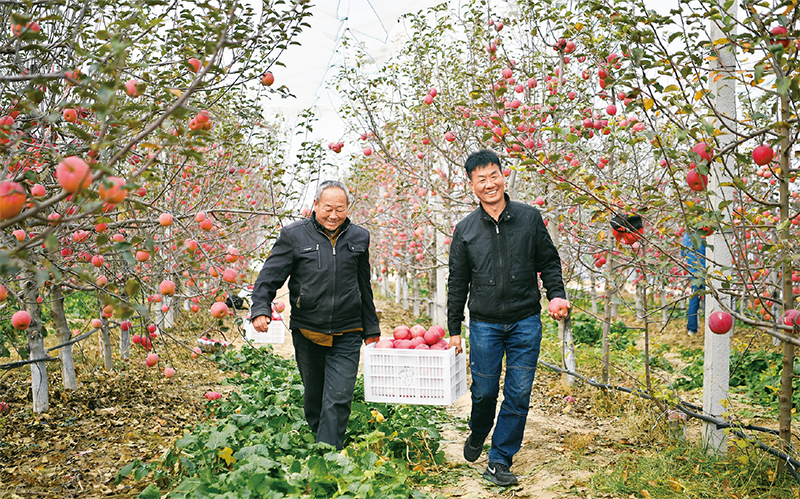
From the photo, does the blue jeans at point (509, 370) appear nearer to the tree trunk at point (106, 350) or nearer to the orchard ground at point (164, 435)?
the orchard ground at point (164, 435)

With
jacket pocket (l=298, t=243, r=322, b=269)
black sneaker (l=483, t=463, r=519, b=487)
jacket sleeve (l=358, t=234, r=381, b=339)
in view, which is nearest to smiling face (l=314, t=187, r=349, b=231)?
jacket pocket (l=298, t=243, r=322, b=269)

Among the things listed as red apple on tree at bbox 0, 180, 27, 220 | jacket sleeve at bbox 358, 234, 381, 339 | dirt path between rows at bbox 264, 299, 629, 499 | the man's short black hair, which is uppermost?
the man's short black hair

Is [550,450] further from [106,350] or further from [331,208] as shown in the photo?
[106,350]

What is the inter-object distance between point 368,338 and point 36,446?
2.44m

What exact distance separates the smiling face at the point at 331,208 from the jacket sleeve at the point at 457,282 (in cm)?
71

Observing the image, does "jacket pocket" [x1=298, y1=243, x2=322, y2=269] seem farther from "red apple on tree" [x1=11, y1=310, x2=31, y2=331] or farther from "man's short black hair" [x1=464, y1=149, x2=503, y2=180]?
"red apple on tree" [x1=11, y1=310, x2=31, y2=331]

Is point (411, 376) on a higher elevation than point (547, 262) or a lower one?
lower

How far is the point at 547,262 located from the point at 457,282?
555 mm

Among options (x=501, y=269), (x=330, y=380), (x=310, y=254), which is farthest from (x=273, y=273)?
(x=501, y=269)

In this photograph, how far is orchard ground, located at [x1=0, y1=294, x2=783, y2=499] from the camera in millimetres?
3439

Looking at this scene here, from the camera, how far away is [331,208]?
11.8ft

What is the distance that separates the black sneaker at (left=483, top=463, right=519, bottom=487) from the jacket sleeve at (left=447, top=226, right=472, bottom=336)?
0.80 meters

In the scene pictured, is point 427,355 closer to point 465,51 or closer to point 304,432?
point 304,432

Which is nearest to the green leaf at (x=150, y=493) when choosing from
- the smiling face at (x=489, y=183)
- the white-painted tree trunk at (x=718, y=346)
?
the smiling face at (x=489, y=183)
